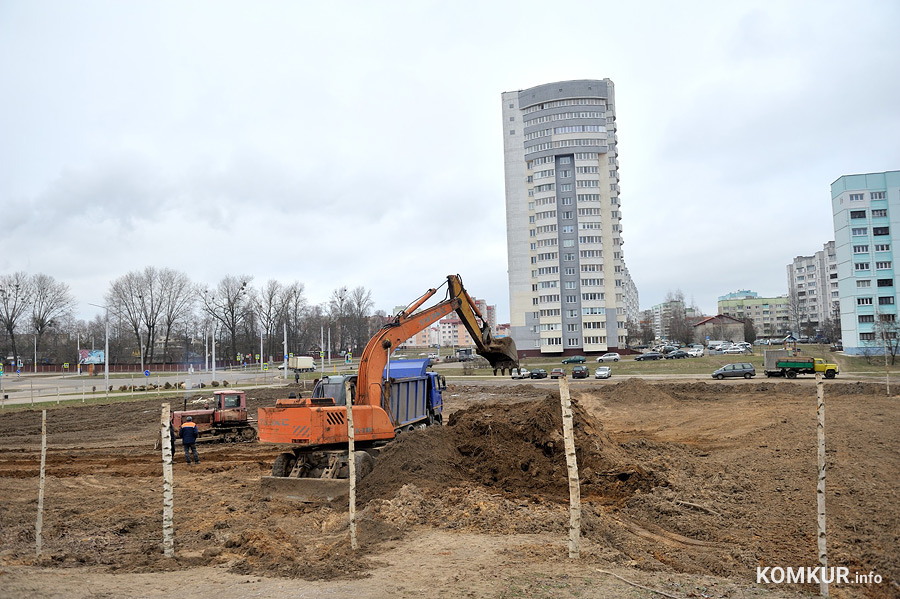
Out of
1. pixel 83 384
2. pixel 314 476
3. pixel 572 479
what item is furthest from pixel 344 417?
pixel 83 384

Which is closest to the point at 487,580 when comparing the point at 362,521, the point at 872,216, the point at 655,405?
the point at 362,521

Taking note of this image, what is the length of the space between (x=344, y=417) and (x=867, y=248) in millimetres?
75769

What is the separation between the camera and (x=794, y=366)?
42.4m

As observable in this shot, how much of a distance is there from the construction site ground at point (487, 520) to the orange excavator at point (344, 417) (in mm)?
550

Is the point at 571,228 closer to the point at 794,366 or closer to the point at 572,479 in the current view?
the point at 794,366

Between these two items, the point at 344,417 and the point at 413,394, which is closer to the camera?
the point at 344,417

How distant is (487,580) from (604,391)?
1314 inches

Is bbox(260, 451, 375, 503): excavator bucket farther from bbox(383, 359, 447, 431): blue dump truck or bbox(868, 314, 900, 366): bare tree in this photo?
bbox(868, 314, 900, 366): bare tree

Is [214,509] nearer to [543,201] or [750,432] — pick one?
[750,432]

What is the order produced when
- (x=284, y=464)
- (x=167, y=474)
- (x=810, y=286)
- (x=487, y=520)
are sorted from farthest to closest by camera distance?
(x=810, y=286) < (x=284, y=464) < (x=487, y=520) < (x=167, y=474)

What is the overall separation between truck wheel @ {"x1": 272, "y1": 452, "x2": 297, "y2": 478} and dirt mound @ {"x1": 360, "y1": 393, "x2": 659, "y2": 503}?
2526 millimetres

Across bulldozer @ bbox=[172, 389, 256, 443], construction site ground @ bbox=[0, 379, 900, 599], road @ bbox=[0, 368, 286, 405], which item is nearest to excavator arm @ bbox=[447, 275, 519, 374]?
construction site ground @ bbox=[0, 379, 900, 599]

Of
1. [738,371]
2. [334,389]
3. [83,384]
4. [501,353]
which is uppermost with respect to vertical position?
[501,353]

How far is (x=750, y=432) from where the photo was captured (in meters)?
A: 19.4
